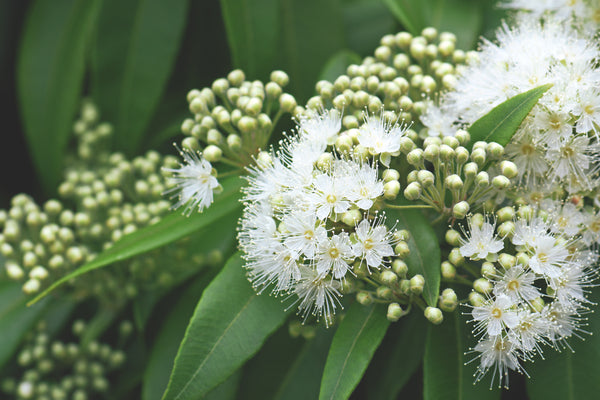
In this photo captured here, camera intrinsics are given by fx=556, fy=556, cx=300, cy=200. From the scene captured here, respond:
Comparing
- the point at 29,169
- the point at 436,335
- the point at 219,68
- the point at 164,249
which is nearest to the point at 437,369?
the point at 436,335

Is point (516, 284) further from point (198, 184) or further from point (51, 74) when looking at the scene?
point (51, 74)

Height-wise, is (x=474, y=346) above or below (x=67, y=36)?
below

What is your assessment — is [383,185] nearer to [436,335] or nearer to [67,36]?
[436,335]

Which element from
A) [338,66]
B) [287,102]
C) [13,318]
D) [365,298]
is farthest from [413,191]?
[13,318]

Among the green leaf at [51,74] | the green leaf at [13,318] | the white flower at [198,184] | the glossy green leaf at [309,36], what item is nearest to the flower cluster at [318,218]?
the white flower at [198,184]

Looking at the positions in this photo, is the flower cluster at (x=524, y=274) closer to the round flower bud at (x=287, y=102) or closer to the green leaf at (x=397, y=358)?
the green leaf at (x=397, y=358)

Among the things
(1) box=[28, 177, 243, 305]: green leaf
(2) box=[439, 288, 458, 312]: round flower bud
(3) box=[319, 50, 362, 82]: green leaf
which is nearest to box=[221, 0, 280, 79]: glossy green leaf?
(3) box=[319, 50, 362, 82]: green leaf
